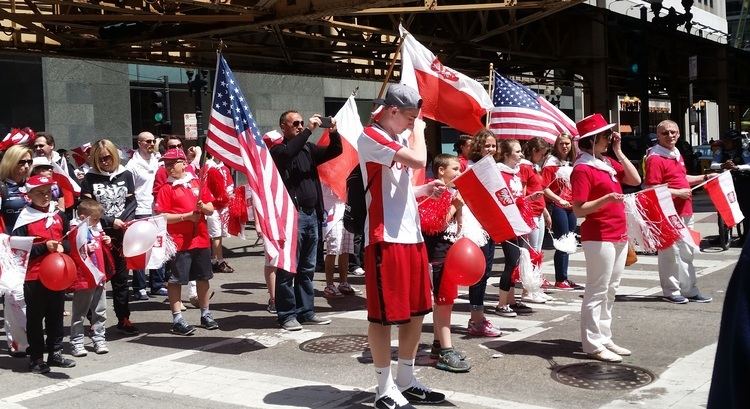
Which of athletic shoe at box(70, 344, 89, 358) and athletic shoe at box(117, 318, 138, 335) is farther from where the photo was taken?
athletic shoe at box(117, 318, 138, 335)

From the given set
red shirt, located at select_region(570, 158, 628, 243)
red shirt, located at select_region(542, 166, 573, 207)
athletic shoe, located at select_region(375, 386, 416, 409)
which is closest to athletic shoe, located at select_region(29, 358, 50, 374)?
athletic shoe, located at select_region(375, 386, 416, 409)

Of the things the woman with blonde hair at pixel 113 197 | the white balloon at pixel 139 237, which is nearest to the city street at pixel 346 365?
the woman with blonde hair at pixel 113 197

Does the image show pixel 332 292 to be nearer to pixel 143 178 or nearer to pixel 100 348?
pixel 143 178

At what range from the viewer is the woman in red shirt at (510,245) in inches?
314

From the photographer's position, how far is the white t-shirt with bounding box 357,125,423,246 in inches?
204

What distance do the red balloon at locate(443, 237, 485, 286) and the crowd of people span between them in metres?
0.22

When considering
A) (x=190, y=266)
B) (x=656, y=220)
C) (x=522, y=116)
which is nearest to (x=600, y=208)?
(x=656, y=220)

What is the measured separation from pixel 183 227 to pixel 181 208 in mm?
178

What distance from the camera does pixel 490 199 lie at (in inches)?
234

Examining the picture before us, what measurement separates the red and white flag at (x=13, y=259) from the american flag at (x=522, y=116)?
5.30 metres

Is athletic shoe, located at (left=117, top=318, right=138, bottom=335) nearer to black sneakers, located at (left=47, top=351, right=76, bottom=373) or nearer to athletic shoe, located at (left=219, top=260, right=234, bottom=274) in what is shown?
black sneakers, located at (left=47, top=351, right=76, bottom=373)

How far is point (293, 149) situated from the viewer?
313 inches

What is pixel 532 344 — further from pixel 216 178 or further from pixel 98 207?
pixel 98 207

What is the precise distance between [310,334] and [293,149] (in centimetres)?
173
